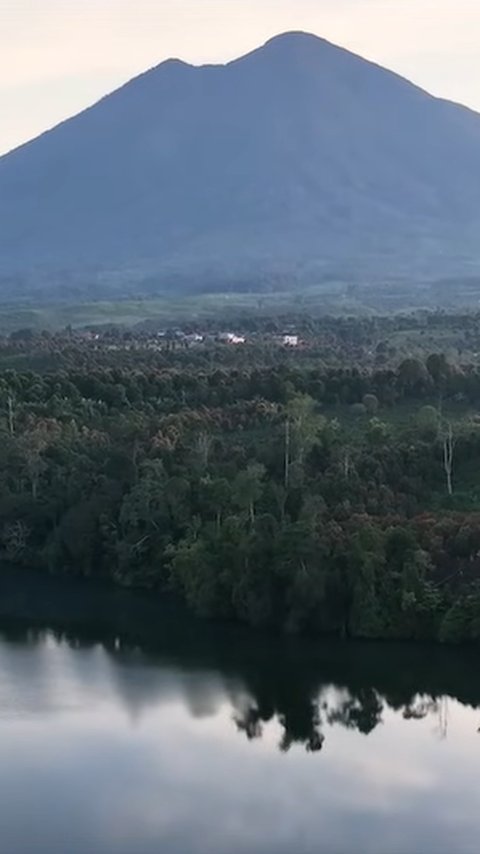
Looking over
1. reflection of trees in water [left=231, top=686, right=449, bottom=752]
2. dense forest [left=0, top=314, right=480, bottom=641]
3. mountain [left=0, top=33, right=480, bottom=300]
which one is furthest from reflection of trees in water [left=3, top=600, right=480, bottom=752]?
mountain [left=0, top=33, right=480, bottom=300]

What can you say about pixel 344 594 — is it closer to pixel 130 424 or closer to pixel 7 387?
pixel 130 424

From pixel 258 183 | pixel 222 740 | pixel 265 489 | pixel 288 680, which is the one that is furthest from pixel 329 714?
pixel 258 183

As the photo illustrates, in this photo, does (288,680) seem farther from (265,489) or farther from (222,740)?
(265,489)

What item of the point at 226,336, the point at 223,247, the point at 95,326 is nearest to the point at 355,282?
the point at 223,247

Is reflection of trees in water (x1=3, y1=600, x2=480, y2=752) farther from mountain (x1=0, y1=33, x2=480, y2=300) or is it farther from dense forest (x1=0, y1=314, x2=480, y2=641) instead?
mountain (x1=0, y1=33, x2=480, y2=300)

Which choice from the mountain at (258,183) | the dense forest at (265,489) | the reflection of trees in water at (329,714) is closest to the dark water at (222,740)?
the reflection of trees in water at (329,714)

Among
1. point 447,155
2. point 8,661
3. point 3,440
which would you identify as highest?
point 447,155
